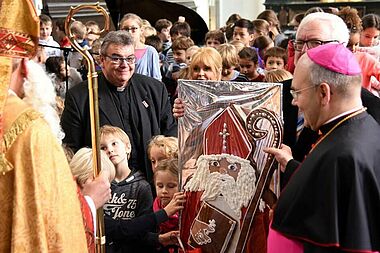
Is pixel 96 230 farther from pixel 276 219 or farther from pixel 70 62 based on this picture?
pixel 70 62

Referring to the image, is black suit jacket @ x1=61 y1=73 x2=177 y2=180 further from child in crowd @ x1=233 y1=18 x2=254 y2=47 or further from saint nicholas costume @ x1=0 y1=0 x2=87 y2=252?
child in crowd @ x1=233 y1=18 x2=254 y2=47

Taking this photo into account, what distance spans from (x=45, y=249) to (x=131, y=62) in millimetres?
2459

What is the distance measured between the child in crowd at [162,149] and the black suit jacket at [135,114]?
1.41 ft

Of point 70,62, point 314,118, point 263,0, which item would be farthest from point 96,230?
point 263,0

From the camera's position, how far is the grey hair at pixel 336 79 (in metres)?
2.74

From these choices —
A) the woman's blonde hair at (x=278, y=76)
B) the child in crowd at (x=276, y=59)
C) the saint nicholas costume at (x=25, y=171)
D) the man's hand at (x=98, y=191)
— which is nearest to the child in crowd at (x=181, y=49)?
the child in crowd at (x=276, y=59)

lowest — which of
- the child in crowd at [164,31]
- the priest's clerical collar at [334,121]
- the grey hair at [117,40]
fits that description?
the child in crowd at [164,31]

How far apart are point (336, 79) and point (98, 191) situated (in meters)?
1.09

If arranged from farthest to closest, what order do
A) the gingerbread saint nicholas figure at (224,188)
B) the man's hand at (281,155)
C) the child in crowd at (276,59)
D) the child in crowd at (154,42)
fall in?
the child in crowd at (154,42) → the child in crowd at (276,59) → the gingerbread saint nicholas figure at (224,188) → the man's hand at (281,155)

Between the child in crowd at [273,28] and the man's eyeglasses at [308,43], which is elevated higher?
the man's eyeglasses at [308,43]

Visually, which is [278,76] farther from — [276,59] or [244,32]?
[244,32]

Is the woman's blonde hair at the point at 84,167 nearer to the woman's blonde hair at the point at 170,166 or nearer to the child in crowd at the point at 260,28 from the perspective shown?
the woman's blonde hair at the point at 170,166

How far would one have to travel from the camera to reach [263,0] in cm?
1683

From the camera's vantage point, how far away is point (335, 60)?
109 inches
